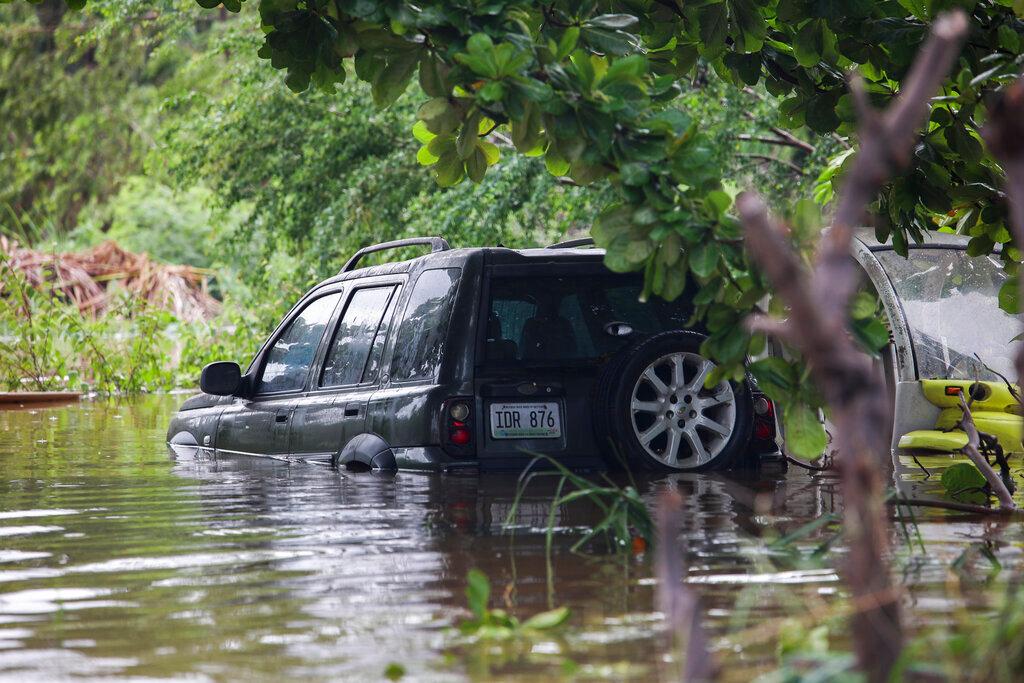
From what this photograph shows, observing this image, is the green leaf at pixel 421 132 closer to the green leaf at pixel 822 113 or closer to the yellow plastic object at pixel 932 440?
the green leaf at pixel 822 113

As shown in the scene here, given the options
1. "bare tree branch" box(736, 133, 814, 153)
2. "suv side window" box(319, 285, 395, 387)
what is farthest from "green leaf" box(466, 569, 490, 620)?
"bare tree branch" box(736, 133, 814, 153)

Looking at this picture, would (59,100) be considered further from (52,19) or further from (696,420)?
(696,420)

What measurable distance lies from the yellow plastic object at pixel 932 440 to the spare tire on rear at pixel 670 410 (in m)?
2.45

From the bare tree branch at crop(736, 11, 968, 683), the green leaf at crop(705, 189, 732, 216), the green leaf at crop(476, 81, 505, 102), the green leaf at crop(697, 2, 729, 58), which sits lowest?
the bare tree branch at crop(736, 11, 968, 683)

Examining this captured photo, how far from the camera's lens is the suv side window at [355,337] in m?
9.05

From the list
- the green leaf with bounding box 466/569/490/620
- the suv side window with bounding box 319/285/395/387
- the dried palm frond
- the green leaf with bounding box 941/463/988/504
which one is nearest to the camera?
the green leaf with bounding box 466/569/490/620

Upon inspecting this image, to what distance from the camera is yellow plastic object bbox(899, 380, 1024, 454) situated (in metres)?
10.2

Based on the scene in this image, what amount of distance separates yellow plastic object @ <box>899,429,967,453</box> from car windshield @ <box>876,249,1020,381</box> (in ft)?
1.71

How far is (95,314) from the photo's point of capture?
28.8m

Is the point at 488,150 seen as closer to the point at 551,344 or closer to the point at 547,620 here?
the point at 551,344

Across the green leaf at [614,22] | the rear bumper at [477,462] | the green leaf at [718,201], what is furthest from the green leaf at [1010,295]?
the green leaf at [718,201]

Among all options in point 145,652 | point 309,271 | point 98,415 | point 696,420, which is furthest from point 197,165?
point 145,652

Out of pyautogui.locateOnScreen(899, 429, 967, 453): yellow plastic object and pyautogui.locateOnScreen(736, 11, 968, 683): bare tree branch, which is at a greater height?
pyautogui.locateOnScreen(736, 11, 968, 683): bare tree branch

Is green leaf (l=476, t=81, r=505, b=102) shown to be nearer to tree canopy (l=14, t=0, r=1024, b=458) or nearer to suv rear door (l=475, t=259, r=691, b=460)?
tree canopy (l=14, t=0, r=1024, b=458)
